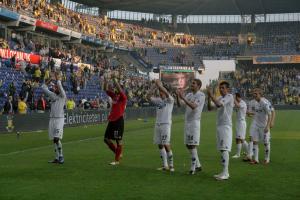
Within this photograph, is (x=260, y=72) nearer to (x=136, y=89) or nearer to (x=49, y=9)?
(x=136, y=89)

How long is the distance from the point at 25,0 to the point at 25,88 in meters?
17.4

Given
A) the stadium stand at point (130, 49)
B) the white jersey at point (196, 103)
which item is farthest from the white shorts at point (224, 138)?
the stadium stand at point (130, 49)

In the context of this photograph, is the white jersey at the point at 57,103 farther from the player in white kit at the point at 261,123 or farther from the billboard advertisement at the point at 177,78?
the billboard advertisement at the point at 177,78

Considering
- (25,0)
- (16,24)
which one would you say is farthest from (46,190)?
(25,0)

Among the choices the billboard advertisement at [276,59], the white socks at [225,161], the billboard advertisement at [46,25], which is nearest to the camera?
the white socks at [225,161]

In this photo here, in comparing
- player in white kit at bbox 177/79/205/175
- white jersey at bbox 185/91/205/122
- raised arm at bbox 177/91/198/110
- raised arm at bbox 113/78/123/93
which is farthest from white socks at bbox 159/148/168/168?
raised arm at bbox 113/78/123/93

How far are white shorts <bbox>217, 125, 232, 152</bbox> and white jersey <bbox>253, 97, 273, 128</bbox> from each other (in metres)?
3.42

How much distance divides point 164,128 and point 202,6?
241 feet

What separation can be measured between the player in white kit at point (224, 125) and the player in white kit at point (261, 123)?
329 centimetres

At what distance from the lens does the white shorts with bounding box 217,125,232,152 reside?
37.8 feet

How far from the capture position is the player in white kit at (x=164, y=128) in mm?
12906

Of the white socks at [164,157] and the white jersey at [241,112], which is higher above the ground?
the white jersey at [241,112]

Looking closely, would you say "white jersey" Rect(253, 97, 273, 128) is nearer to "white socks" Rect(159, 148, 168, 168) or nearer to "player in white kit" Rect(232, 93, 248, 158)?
"player in white kit" Rect(232, 93, 248, 158)

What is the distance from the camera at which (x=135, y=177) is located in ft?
38.2
